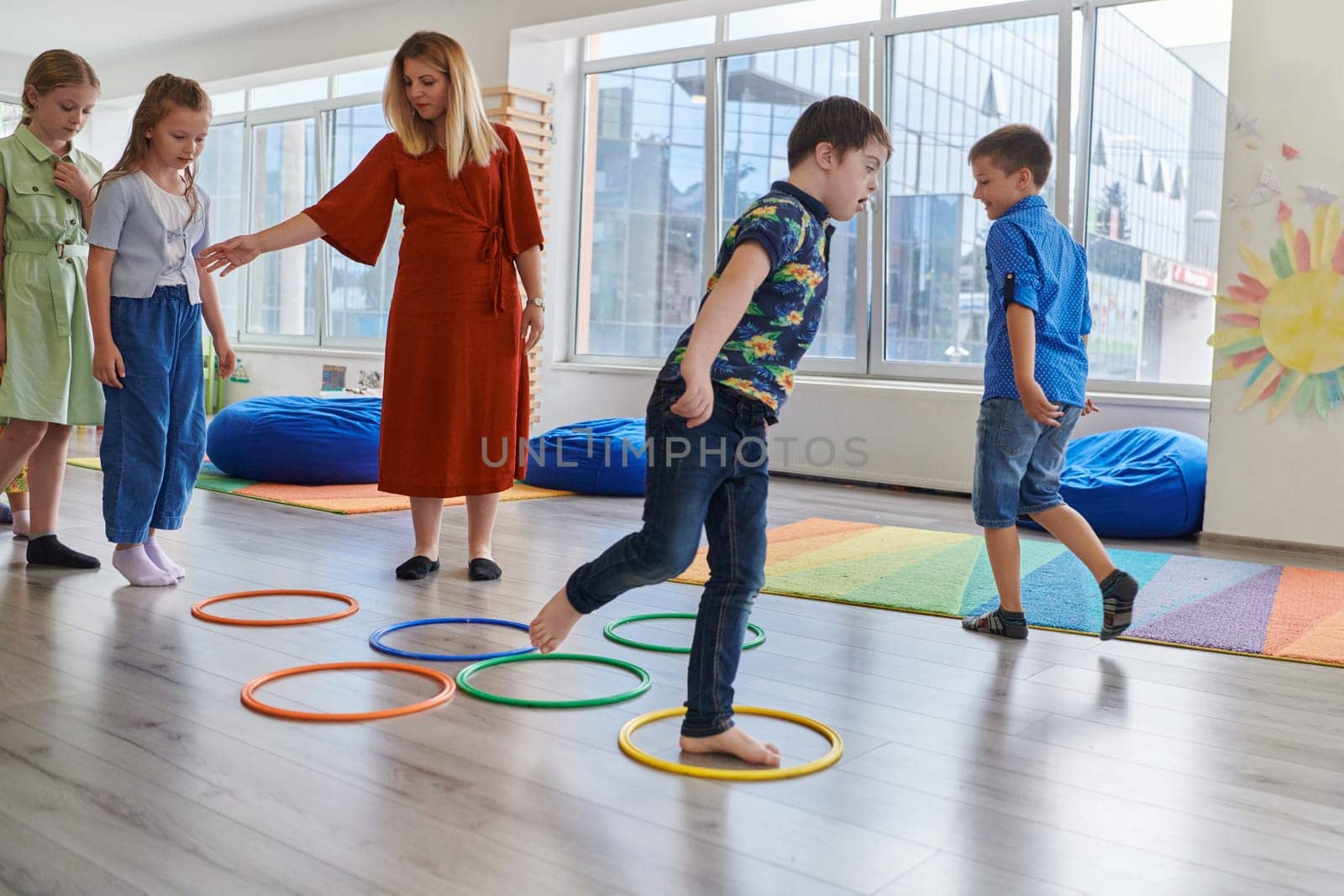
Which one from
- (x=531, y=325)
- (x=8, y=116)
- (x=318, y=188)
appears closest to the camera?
(x=531, y=325)

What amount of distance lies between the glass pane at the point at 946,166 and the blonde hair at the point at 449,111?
3.36m

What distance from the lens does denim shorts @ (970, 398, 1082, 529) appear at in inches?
103

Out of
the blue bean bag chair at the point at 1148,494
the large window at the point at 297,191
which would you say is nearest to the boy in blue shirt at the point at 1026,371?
the blue bean bag chair at the point at 1148,494

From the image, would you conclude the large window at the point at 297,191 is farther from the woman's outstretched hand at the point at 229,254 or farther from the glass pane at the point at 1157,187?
the woman's outstretched hand at the point at 229,254

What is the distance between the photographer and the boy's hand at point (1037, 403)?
2.52m

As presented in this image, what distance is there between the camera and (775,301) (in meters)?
1.75

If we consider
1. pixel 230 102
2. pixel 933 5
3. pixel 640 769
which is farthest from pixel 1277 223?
pixel 230 102

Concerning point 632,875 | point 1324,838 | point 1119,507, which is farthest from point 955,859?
point 1119,507

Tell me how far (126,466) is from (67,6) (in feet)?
21.4

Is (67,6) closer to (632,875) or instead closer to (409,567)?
(409,567)

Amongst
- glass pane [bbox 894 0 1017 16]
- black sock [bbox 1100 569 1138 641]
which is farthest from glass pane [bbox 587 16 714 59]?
black sock [bbox 1100 569 1138 641]

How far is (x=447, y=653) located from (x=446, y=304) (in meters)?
1.03

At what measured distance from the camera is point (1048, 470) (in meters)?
2.71

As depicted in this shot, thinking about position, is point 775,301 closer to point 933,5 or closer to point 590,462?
point 590,462
